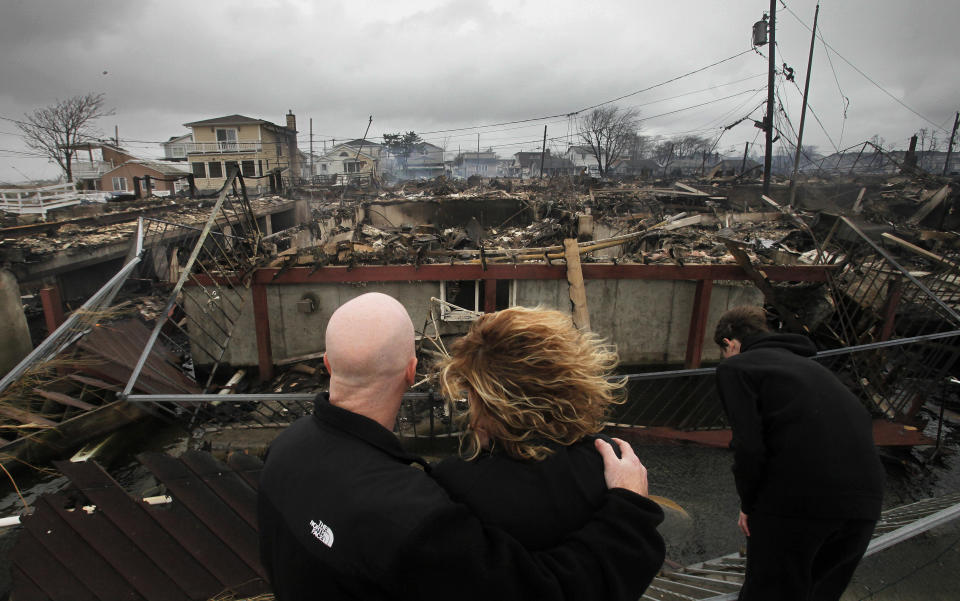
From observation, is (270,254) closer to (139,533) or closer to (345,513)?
(139,533)

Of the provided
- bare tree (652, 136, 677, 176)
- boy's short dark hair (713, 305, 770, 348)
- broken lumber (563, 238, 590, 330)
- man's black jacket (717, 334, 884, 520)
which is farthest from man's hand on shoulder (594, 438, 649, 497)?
bare tree (652, 136, 677, 176)

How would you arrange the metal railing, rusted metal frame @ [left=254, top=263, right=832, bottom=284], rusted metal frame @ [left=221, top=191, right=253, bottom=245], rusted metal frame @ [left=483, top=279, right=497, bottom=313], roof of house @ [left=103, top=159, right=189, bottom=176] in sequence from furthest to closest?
roof of house @ [left=103, top=159, right=189, bottom=176], the metal railing, rusted metal frame @ [left=483, top=279, right=497, bottom=313], rusted metal frame @ [left=254, top=263, right=832, bottom=284], rusted metal frame @ [left=221, top=191, right=253, bottom=245]

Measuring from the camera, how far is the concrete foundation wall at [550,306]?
10.3m

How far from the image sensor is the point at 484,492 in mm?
1169

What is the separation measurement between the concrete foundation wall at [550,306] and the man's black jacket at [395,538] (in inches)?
361

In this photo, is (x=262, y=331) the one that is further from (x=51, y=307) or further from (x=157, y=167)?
(x=157, y=167)

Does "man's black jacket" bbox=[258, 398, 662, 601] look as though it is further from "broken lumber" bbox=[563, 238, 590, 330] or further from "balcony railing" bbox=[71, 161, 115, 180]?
"balcony railing" bbox=[71, 161, 115, 180]

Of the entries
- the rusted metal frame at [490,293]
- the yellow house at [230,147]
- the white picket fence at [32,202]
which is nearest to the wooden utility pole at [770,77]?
the rusted metal frame at [490,293]

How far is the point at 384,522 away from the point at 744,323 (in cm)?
247

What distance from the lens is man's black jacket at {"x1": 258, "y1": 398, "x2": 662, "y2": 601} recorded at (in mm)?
1050

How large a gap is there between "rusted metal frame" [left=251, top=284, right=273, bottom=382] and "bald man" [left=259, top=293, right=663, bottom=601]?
378 inches

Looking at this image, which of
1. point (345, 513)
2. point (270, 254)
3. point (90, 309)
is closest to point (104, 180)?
point (270, 254)

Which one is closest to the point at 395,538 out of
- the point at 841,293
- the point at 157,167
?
the point at 841,293

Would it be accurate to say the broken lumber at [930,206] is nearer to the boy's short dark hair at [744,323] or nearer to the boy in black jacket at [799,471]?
the boy's short dark hair at [744,323]
